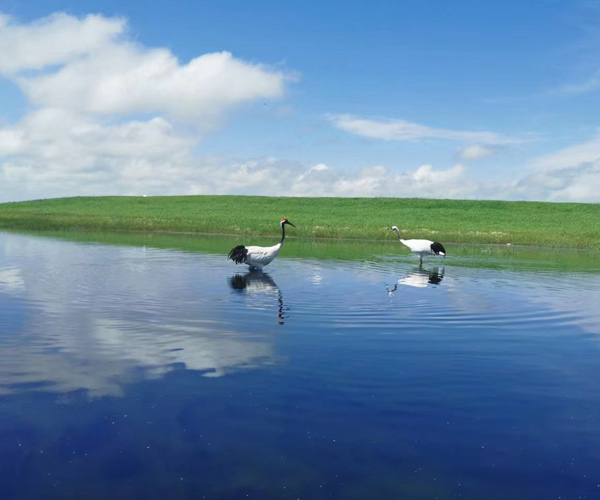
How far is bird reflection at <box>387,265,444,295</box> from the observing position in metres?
23.8

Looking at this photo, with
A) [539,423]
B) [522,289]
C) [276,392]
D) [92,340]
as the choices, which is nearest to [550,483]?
[539,423]

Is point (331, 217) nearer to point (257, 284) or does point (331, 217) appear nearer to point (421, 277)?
point (421, 277)

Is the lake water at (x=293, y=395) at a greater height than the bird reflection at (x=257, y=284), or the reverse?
the bird reflection at (x=257, y=284)

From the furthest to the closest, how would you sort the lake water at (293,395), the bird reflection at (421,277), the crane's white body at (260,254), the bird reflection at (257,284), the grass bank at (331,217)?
1. the grass bank at (331,217)
2. the crane's white body at (260,254)
3. the bird reflection at (421,277)
4. the bird reflection at (257,284)
5. the lake water at (293,395)

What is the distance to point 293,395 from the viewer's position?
9.46 m

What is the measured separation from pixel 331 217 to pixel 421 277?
5859cm

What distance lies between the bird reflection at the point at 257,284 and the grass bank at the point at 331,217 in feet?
109

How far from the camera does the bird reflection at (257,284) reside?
1961 cm

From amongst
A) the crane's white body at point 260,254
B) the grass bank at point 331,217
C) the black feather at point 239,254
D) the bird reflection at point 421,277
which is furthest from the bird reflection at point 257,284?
the grass bank at point 331,217

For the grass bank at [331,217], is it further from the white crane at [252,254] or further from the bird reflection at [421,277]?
the white crane at [252,254]

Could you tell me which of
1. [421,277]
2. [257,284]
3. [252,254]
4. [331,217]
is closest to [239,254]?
[252,254]

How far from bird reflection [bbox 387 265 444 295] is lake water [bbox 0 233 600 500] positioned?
3.47 m

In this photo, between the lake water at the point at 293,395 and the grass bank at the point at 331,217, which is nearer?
the lake water at the point at 293,395

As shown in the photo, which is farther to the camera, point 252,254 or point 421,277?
point 421,277
